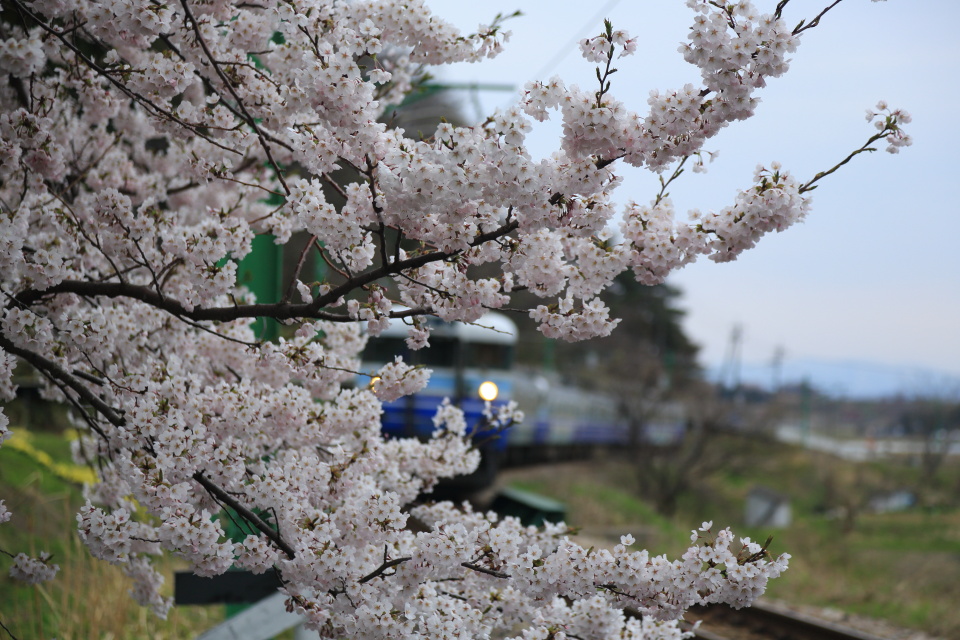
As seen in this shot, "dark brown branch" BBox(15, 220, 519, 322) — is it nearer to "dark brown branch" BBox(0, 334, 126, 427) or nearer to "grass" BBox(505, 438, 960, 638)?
"dark brown branch" BBox(0, 334, 126, 427)

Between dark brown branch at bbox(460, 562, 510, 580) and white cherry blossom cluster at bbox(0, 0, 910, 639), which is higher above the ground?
white cherry blossom cluster at bbox(0, 0, 910, 639)

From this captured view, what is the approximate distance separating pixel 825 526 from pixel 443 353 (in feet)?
40.5

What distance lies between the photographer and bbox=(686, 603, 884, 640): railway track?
7.23 metres

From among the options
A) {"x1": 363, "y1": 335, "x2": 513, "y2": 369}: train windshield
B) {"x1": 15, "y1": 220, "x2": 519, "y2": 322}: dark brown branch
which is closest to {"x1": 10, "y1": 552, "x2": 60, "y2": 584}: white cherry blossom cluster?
{"x1": 15, "y1": 220, "x2": 519, "y2": 322}: dark brown branch

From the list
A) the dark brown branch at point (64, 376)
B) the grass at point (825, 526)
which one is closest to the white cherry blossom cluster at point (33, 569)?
the dark brown branch at point (64, 376)

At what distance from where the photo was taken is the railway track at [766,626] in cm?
723

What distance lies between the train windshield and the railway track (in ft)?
25.1

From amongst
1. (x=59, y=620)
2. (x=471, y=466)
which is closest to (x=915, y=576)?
(x=471, y=466)

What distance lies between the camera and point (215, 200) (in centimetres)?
517

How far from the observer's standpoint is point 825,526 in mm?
22219

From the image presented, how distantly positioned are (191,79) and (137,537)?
1.76m

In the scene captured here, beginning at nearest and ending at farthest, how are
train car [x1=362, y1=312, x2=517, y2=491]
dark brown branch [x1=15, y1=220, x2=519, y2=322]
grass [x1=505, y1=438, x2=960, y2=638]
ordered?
dark brown branch [x1=15, y1=220, x2=519, y2=322] → grass [x1=505, y1=438, x2=960, y2=638] → train car [x1=362, y1=312, x2=517, y2=491]

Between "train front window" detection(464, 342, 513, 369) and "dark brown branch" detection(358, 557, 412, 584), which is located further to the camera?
"train front window" detection(464, 342, 513, 369)

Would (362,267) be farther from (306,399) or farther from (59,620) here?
(59,620)
